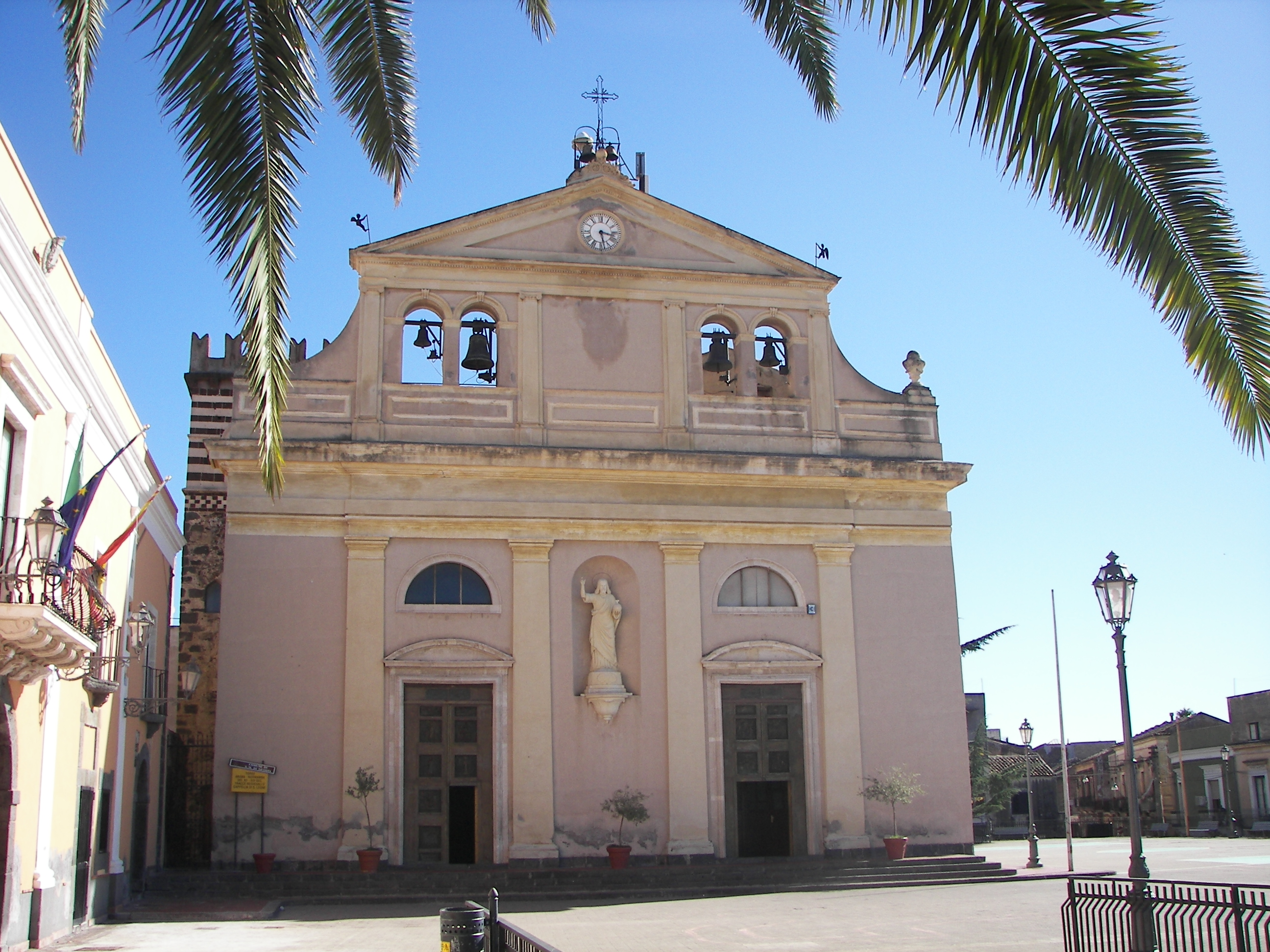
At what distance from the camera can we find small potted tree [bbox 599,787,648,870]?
2212cm

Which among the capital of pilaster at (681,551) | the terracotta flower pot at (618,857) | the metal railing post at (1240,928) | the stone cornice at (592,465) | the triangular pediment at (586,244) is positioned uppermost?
the triangular pediment at (586,244)

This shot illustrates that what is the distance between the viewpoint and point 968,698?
49.8 metres

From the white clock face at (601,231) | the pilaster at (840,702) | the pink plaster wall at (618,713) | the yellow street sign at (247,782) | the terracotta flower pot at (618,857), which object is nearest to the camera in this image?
the yellow street sign at (247,782)

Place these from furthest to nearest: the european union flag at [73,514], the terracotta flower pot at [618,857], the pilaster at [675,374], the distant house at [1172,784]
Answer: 1. the distant house at [1172,784]
2. the pilaster at [675,374]
3. the terracotta flower pot at [618,857]
4. the european union flag at [73,514]

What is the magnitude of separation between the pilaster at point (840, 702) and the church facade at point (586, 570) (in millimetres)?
54

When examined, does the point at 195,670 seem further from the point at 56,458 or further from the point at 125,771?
the point at 56,458

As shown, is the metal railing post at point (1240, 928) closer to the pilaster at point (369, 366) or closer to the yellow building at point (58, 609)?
the yellow building at point (58, 609)

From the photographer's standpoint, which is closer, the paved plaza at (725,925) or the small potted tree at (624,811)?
the paved plaza at (725,925)

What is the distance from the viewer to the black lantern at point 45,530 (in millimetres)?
12094

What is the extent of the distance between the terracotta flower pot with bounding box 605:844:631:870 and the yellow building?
7.80 m

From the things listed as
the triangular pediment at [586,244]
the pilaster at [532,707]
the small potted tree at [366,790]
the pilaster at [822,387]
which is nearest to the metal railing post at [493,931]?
the small potted tree at [366,790]

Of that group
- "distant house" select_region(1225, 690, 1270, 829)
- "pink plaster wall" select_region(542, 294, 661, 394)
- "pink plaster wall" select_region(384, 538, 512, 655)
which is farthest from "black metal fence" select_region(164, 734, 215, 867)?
"distant house" select_region(1225, 690, 1270, 829)

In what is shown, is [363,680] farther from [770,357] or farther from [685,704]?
[770,357]

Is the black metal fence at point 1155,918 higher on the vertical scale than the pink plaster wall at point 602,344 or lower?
lower
